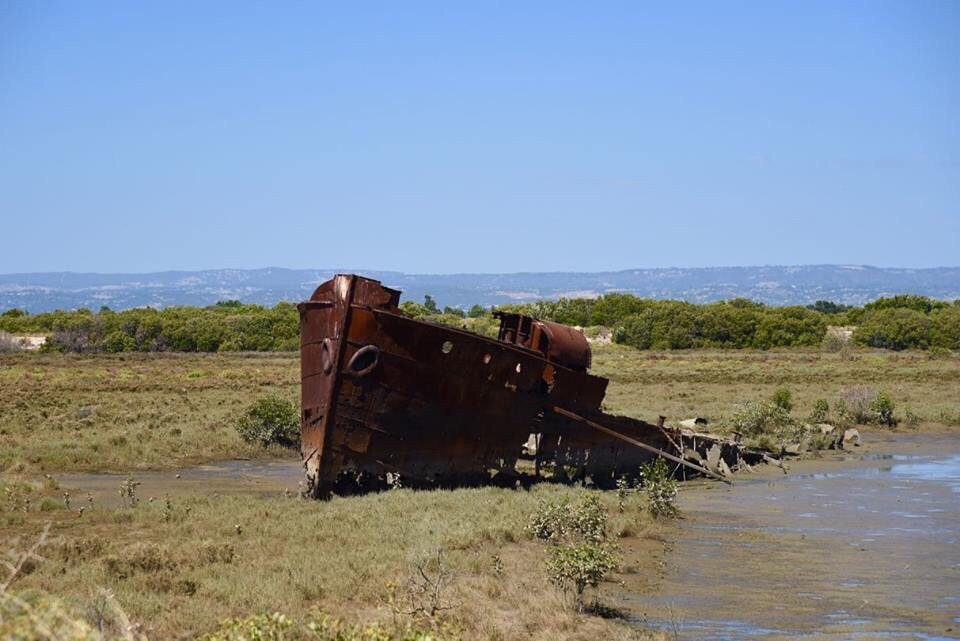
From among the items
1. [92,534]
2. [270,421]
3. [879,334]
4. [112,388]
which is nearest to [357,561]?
A: [92,534]

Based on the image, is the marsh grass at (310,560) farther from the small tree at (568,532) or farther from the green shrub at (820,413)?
the green shrub at (820,413)

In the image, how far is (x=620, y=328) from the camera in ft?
294

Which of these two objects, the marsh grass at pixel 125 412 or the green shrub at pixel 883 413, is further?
the green shrub at pixel 883 413

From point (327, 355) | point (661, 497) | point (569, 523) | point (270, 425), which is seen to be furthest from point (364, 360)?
point (270, 425)

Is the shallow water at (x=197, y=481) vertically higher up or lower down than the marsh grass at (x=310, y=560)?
lower down

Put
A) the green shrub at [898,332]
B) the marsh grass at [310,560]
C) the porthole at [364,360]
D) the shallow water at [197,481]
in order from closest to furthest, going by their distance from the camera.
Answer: the marsh grass at [310,560]
the porthole at [364,360]
the shallow water at [197,481]
the green shrub at [898,332]

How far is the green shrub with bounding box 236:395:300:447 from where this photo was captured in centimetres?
2805

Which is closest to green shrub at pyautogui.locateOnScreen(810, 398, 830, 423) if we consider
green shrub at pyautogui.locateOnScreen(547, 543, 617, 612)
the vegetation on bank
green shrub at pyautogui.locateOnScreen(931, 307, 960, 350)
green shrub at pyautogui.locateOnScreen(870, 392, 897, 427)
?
green shrub at pyautogui.locateOnScreen(870, 392, 897, 427)

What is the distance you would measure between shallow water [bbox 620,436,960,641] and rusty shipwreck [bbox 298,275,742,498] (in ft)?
10.1

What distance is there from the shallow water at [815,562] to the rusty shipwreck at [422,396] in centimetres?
307

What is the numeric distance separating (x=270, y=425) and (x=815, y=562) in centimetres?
1542

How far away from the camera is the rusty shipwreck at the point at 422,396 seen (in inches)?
734

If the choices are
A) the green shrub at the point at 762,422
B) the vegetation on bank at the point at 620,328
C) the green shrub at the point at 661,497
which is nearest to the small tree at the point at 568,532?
the green shrub at the point at 661,497

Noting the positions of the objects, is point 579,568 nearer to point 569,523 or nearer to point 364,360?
point 569,523
